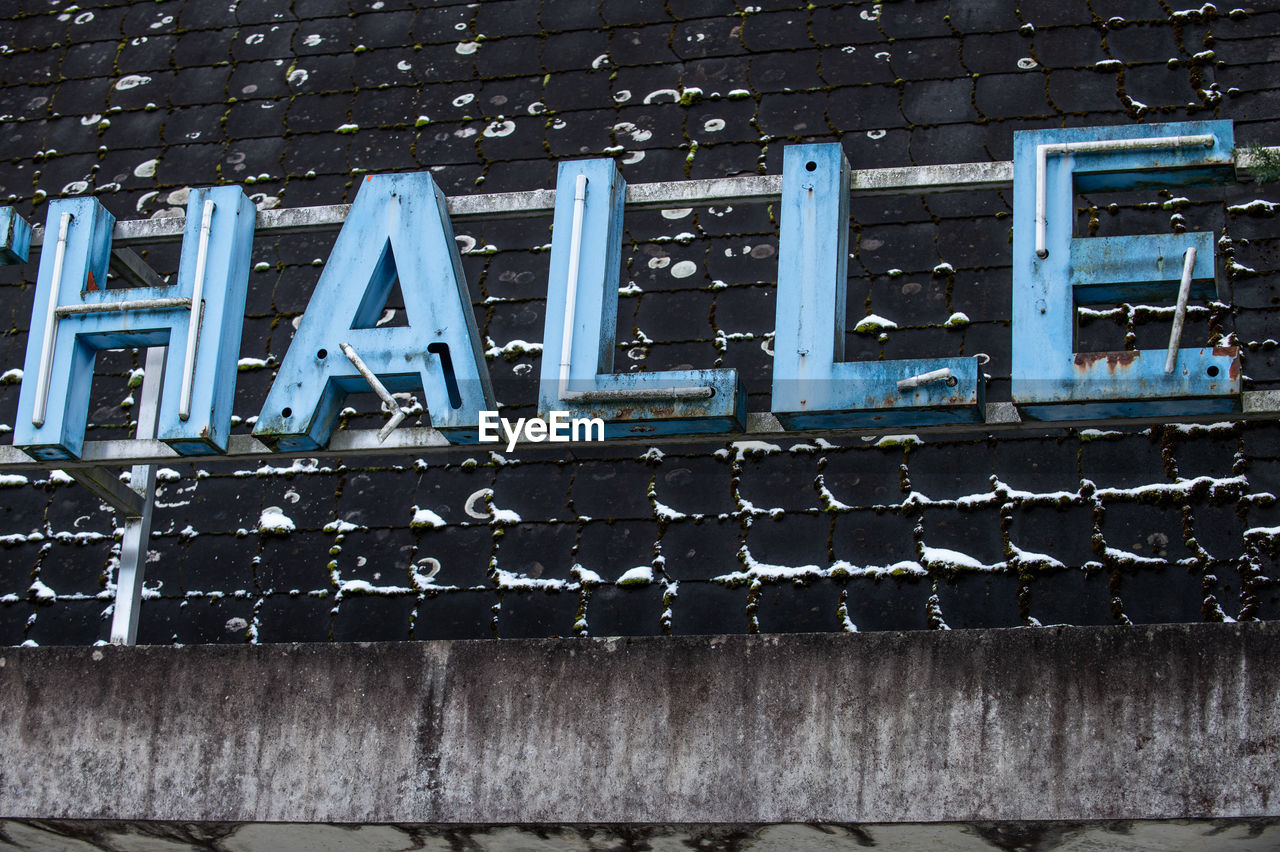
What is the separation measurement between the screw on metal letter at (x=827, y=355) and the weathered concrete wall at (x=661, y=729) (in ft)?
2.05

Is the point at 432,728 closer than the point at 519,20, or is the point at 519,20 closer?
the point at 432,728

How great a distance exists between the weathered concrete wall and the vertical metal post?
30 cm

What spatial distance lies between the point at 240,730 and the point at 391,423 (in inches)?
38.0

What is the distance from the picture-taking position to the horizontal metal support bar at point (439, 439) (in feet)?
14.5

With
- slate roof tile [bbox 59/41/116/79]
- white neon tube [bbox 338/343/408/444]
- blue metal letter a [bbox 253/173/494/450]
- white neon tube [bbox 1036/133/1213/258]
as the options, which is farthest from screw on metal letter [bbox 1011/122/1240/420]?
slate roof tile [bbox 59/41/116/79]

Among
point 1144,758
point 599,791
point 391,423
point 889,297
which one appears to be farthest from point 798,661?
point 889,297

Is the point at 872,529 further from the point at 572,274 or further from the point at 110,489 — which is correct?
the point at 110,489

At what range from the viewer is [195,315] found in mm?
4926

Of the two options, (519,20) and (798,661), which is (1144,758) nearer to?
(798,661)

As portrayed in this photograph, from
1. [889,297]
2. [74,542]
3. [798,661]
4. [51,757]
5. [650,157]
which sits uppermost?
[650,157]

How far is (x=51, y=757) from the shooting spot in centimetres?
461

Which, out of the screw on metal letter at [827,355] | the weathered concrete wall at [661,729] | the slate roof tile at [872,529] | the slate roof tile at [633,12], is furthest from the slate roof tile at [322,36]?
the weathered concrete wall at [661,729]

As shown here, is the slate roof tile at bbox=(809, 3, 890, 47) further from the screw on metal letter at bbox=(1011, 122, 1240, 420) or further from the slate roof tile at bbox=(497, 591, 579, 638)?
the slate roof tile at bbox=(497, 591, 579, 638)

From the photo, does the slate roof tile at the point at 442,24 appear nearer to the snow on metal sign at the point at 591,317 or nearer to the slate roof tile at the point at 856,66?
the slate roof tile at the point at 856,66
